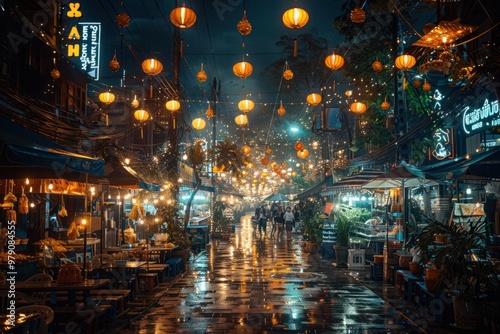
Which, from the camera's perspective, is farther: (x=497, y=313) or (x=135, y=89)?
(x=135, y=89)

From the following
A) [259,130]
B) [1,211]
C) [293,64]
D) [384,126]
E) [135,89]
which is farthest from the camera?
[259,130]

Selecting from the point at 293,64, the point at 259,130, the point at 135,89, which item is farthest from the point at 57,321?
the point at 259,130

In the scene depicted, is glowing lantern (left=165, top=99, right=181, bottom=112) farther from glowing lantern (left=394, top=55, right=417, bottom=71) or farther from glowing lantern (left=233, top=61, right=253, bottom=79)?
glowing lantern (left=394, top=55, right=417, bottom=71)

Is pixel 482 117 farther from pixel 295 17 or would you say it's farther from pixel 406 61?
pixel 295 17

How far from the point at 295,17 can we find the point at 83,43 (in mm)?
14248

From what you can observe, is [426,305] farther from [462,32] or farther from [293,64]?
[293,64]

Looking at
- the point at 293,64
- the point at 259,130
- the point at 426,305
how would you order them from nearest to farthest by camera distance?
the point at 426,305
the point at 293,64
the point at 259,130

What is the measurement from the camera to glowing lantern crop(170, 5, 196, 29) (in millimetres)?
11484

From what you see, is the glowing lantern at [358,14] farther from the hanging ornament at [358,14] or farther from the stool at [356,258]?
the stool at [356,258]

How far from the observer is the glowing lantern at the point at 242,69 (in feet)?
49.2

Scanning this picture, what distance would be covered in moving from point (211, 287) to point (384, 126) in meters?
13.4

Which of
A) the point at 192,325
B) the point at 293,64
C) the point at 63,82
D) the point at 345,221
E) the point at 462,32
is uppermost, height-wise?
the point at 293,64

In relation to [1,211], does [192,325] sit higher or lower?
lower

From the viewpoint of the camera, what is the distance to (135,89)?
3394 cm
